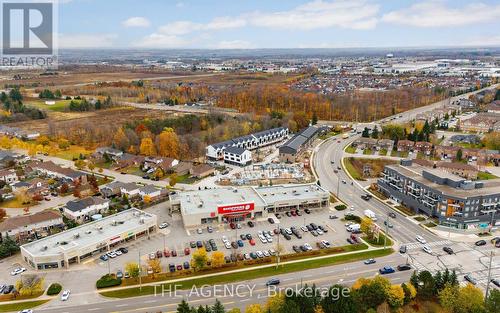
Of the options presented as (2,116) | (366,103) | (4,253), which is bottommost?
(4,253)

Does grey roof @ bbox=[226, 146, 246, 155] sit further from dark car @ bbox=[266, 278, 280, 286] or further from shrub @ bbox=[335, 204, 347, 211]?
dark car @ bbox=[266, 278, 280, 286]

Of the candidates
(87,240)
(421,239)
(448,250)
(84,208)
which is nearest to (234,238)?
(87,240)

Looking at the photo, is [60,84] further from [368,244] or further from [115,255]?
[368,244]

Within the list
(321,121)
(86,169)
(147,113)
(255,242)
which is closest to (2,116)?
(147,113)

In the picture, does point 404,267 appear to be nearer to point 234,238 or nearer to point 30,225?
point 234,238

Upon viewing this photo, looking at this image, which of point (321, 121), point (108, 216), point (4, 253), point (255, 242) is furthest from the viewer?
point (321, 121)

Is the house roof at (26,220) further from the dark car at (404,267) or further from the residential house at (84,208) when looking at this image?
the dark car at (404,267)

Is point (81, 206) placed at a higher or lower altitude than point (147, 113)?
lower
